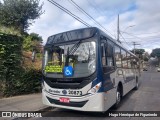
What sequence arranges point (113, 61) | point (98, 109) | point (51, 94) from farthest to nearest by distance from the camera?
point (113, 61) → point (51, 94) → point (98, 109)

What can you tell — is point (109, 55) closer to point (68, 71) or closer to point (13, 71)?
point (68, 71)

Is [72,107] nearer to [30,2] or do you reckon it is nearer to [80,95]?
[80,95]

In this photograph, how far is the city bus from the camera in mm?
5594

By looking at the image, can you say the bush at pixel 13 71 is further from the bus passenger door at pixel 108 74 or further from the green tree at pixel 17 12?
the green tree at pixel 17 12

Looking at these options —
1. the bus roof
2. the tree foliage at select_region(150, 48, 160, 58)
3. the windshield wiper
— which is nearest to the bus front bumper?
the windshield wiper

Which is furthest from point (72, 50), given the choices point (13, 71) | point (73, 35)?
point (13, 71)

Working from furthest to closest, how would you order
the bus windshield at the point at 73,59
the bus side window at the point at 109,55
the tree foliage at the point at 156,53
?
the tree foliage at the point at 156,53, the bus side window at the point at 109,55, the bus windshield at the point at 73,59

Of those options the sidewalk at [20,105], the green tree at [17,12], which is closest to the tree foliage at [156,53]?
the green tree at [17,12]

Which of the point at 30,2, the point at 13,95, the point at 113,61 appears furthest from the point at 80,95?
the point at 30,2

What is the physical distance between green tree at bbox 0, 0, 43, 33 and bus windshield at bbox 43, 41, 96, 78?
1180cm

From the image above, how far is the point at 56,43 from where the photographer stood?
265 inches

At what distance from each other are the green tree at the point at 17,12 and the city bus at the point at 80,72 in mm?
11993

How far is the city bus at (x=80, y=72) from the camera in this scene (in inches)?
220

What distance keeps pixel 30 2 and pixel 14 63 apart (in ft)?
36.7
